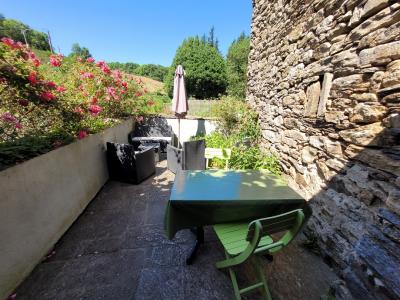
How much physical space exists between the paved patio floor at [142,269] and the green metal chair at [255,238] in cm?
24

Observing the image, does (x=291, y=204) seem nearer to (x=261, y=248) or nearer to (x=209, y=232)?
(x=261, y=248)

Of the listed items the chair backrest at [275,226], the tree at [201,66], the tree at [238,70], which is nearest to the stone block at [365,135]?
the chair backrest at [275,226]

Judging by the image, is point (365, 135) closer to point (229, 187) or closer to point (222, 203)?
point (229, 187)

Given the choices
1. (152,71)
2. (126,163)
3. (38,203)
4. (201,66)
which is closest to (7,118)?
(38,203)

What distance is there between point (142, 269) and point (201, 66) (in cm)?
1729

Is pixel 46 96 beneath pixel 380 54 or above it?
beneath

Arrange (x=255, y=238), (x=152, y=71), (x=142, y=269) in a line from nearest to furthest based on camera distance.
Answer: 1. (x=255, y=238)
2. (x=142, y=269)
3. (x=152, y=71)

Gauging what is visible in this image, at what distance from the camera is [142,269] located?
2.09 metres

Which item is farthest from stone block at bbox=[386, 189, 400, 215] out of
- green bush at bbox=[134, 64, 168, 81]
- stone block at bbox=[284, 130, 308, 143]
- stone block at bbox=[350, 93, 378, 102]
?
green bush at bbox=[134, 64, 168, 81]

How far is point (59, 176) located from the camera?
262 centimetres

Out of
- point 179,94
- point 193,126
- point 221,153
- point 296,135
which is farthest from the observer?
point 193,126

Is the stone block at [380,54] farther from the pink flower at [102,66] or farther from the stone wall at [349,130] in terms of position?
the pink flower at [102,66]

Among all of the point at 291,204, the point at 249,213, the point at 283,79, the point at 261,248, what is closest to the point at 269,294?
the point at 261,248

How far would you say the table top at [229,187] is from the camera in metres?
1.92
